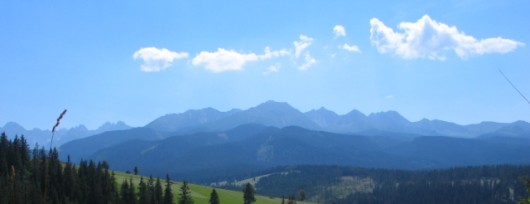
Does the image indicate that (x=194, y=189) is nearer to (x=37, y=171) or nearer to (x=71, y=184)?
(x=71, y=184)

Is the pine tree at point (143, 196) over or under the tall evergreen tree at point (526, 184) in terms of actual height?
under

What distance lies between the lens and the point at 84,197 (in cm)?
11456

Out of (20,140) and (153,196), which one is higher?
(20,140)

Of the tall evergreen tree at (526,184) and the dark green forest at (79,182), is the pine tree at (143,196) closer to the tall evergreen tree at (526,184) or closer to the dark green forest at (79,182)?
the dark green forest at (79,182)

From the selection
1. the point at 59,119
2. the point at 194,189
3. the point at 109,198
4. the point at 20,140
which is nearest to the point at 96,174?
the point at 109,198

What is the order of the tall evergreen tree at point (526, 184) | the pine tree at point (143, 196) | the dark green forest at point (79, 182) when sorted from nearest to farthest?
the tall evergreen tree at point (526, 184), the dark green forest at point (79, 182), the pine tree at point (143, 196)

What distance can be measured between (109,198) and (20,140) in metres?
36.5

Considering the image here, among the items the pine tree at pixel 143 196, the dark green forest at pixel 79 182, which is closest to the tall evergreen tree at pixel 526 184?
the dark green forest at pixel 79 182

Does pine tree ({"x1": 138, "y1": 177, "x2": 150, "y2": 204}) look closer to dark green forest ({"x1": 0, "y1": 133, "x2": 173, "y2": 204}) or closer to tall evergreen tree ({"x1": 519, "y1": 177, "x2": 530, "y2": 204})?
dark green forest ({"x1": 0, "y1": 133, "x2": 173, "y2": 204})

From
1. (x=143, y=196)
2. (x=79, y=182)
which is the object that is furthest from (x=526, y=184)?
(x=79, y=182)

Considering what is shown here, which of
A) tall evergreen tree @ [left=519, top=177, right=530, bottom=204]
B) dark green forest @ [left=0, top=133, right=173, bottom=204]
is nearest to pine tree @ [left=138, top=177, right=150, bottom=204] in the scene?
dark green forest @ [left=0, top=133, right=173, bottom=204]

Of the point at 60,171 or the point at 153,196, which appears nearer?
the point at 60,171

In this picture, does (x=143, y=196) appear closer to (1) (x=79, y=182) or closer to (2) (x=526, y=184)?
(1) (x=79, y=182)

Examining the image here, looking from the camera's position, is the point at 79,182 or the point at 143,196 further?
the point at 143,196
